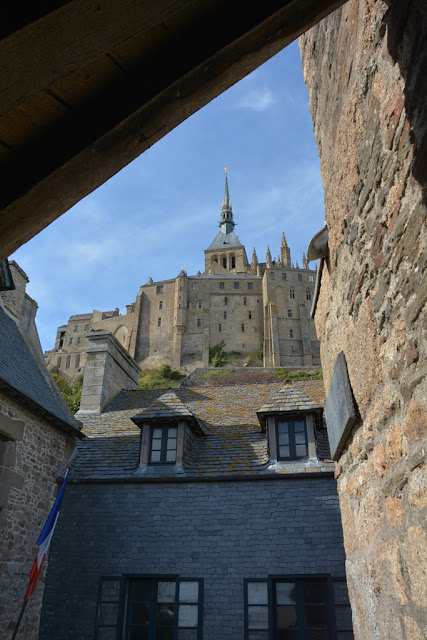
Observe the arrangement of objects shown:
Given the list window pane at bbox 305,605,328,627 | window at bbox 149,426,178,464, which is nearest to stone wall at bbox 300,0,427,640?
window pane at bbox 305,605,328,627

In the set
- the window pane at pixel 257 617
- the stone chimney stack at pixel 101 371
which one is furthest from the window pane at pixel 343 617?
the stone chimney stack at pixel 101 371

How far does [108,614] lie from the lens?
10047 mm

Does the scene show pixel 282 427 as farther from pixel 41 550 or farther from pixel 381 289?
pixel 381 289

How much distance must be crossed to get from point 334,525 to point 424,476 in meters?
8.85

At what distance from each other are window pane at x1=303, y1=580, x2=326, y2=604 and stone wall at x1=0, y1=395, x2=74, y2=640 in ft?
18.1

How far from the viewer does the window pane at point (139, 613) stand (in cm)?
998

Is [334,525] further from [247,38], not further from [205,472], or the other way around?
[247,38]

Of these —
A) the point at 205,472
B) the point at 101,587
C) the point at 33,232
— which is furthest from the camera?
the point at 205,472

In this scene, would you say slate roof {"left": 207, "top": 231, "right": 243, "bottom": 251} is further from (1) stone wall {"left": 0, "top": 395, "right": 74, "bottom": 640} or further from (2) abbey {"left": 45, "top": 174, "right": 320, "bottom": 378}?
(1) stone wall {"left": 0, "top": 395, "right": 74, "bottom": 640}

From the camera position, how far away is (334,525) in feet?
33.1

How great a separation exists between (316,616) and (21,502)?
623cm

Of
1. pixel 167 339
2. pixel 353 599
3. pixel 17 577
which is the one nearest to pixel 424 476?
pixel 353 599

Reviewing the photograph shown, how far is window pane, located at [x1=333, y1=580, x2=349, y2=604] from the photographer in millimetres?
9328

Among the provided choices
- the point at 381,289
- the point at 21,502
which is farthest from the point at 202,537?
the point at 381,289
